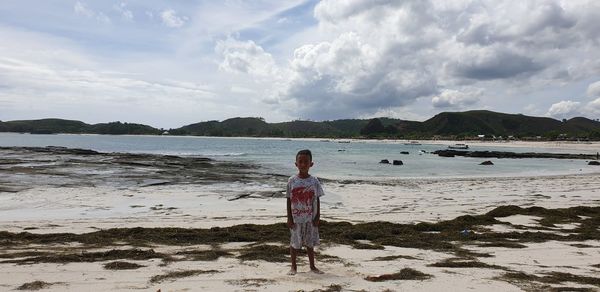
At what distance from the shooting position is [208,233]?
8492 mm

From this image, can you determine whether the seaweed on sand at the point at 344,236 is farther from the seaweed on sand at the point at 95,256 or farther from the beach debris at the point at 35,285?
the beach debris at the point at 35,285

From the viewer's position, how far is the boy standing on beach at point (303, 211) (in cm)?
576

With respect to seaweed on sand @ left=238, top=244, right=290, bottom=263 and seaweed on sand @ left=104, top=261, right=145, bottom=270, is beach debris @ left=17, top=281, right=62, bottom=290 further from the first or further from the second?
seaweed on sand @ left=238, top=244, right=290, bottom=263

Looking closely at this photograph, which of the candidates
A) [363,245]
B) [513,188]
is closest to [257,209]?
[363,245]

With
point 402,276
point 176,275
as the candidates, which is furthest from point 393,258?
point 176,275

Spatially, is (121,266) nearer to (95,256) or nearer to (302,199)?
(95,256)

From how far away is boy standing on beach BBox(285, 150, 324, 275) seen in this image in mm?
5762

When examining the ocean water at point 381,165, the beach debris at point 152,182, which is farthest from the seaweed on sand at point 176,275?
the ocean water at point 381,165

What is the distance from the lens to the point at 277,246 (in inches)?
289

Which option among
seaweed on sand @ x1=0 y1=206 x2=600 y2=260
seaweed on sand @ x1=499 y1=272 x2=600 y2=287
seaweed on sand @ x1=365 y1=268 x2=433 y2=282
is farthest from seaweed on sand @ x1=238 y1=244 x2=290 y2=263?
seaweed on sand @ x1=499 y1=272 x2=600 y2=287

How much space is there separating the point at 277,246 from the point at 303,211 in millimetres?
1807

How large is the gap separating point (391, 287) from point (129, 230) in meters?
5.94

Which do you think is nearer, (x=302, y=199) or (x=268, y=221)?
(x=302, y=199)

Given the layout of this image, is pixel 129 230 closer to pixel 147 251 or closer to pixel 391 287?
pixel 147 251
